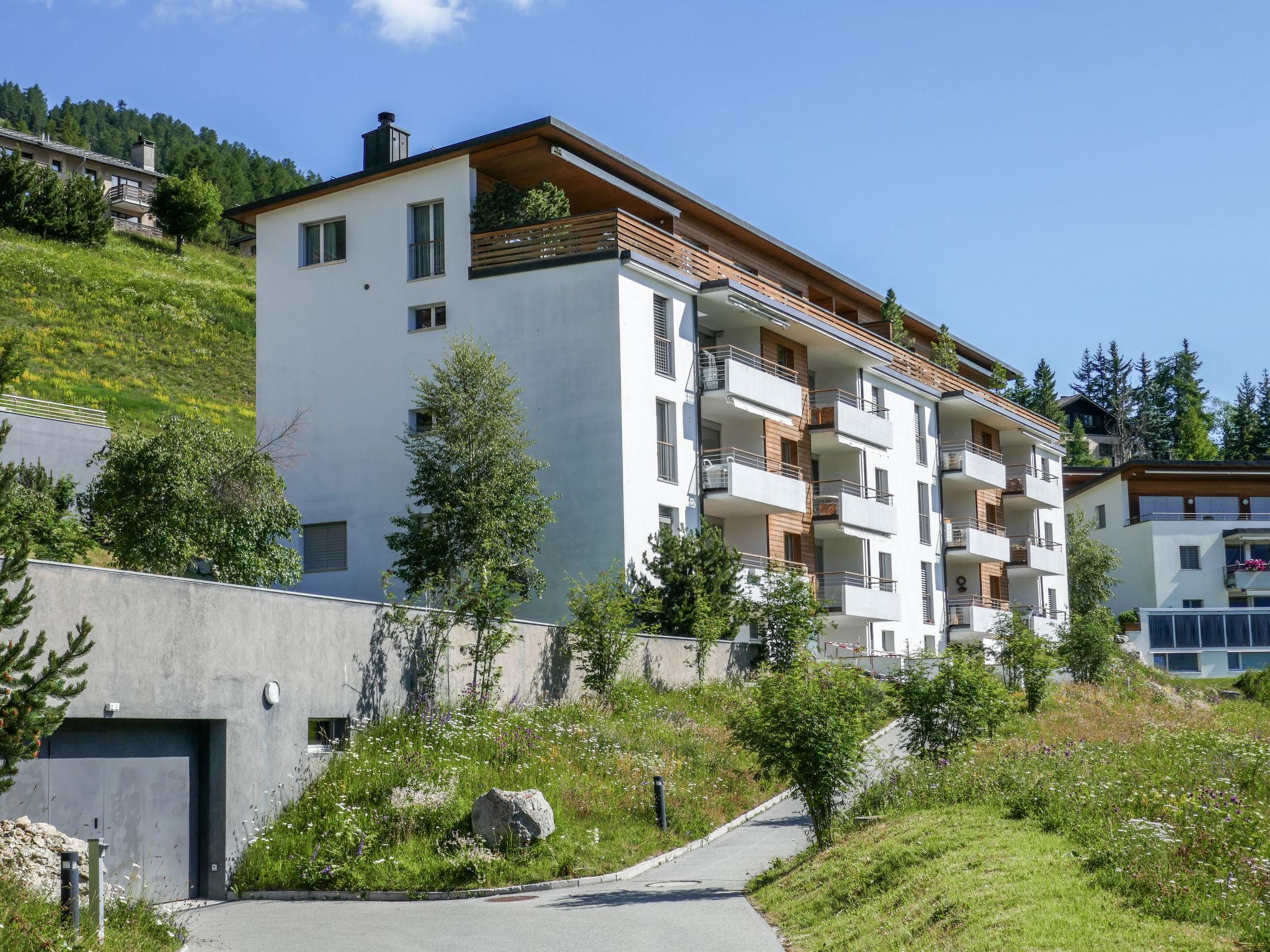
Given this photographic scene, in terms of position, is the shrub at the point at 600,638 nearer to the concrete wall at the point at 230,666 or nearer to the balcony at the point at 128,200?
the concrete wall at the point at 230,666

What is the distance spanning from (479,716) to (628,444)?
11.5 meters

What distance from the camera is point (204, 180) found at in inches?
4395

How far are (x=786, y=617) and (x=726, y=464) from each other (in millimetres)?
4812

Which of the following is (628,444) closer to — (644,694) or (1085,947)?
(644,694)

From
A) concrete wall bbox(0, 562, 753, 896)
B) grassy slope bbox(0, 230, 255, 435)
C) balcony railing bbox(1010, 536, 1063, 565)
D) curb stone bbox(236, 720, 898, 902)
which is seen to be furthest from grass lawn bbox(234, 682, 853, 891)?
grassy slope bbox(0, 230, 255, 435)

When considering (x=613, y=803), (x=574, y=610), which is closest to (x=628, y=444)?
(x=574, y=610)

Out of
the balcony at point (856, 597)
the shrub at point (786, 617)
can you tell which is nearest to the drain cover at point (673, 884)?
the shrub at point (786, 617)

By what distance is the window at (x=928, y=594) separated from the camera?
48500 millimetres

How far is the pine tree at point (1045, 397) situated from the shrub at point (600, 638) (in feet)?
270

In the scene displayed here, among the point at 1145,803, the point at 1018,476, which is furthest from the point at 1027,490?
the point at 1145,803

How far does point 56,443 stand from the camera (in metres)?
39.5

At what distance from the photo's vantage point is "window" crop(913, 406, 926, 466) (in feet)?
163

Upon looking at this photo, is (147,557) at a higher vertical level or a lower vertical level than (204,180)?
lower

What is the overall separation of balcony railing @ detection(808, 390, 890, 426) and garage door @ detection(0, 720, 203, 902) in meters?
26.5
